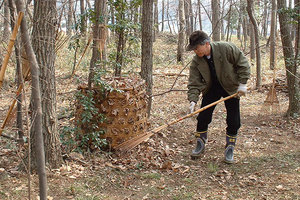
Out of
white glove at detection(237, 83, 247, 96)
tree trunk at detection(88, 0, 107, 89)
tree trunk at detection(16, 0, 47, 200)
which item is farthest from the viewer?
tree trunk at detection(88, 0, 107, 89)

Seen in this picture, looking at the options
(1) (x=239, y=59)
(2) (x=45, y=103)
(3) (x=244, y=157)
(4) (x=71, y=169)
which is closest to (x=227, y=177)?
(3) (x=244, y=157)

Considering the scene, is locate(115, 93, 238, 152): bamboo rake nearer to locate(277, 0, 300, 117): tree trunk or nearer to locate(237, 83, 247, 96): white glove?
locate(237, 83, 247, 96): white glove

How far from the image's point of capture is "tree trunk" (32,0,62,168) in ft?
11.2

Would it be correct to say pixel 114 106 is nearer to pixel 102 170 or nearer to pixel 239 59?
pixel 102 170

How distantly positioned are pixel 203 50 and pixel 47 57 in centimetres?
218

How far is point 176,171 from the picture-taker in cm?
441

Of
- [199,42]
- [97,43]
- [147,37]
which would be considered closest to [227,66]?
[199,42]

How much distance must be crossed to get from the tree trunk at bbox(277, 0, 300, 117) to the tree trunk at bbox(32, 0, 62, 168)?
4876 mm

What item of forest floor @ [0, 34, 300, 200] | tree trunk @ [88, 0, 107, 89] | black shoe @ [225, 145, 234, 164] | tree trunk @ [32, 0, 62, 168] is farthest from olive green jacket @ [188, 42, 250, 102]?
tree trunk @ [32, 0, 62, 168]

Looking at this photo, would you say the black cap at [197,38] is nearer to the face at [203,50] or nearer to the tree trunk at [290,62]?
the face at [203,50]

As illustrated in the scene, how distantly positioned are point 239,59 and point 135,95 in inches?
67.5

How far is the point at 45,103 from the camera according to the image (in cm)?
358

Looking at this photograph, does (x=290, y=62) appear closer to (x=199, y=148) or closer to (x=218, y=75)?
(x=218, y=75)

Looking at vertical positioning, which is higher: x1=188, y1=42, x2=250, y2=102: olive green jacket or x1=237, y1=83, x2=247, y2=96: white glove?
x1=188, y1=42, x2=250, y2=102: olive green jacket
